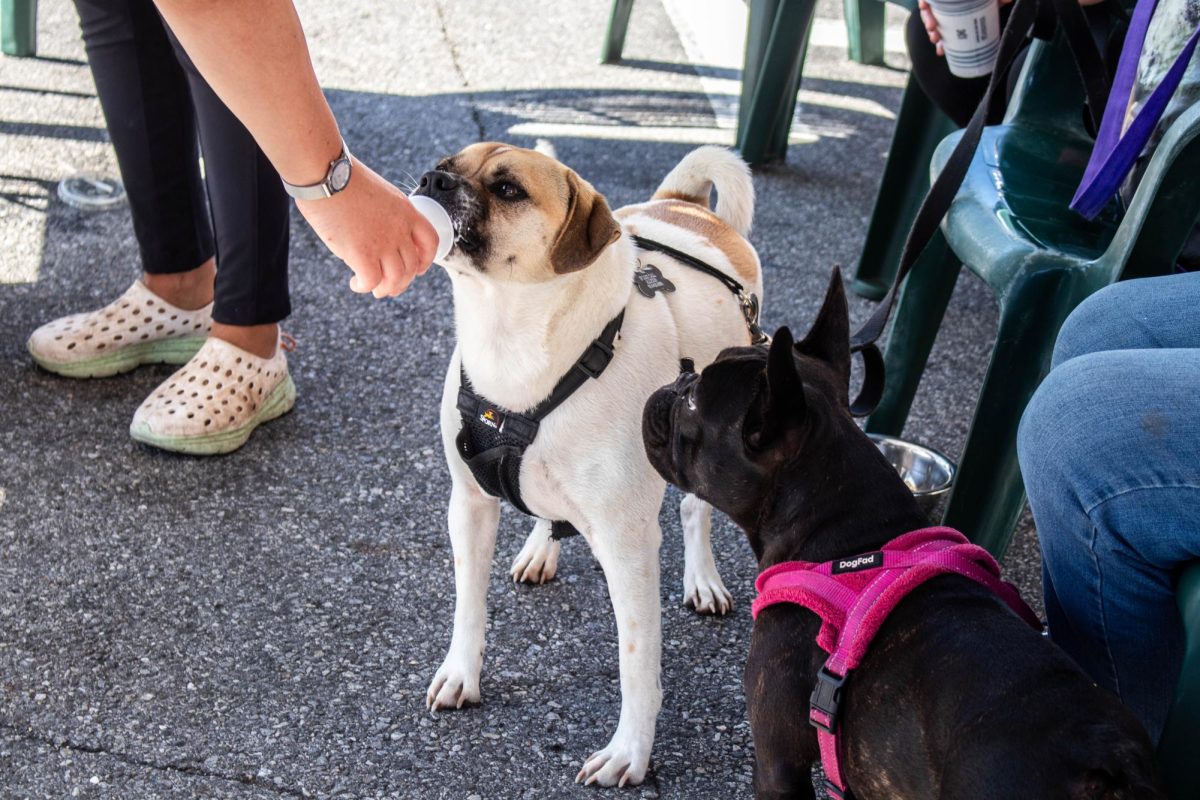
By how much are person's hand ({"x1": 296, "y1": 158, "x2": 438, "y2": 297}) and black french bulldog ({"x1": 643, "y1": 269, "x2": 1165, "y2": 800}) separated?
1.71 ft

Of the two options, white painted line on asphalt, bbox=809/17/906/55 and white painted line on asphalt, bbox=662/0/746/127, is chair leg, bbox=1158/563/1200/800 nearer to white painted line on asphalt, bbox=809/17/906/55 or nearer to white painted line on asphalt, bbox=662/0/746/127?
white painted line on asphalt, bbox=662/0/746/127

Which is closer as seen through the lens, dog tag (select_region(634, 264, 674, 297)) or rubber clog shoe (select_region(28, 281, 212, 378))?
dog tag (select_region(634, 264, 674, 297))

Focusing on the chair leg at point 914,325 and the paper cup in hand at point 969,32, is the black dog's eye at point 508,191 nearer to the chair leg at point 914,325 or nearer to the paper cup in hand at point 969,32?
the paper cup in hand at point 969,32

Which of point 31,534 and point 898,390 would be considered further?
point 898,390

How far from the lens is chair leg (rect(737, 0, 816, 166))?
188 inches

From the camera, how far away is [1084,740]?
1.43m

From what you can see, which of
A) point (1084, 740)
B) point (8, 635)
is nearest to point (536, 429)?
point (1084, 740)

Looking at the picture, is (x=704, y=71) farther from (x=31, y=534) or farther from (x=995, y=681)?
(x=995, y=681)

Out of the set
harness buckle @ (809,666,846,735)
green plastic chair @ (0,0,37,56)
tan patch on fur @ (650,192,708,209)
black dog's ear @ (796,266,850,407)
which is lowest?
green plastic chair @ (0,0,37,56)

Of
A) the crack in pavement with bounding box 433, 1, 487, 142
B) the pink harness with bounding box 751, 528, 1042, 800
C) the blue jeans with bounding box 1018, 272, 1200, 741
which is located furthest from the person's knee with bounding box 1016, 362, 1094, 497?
the crack in pavement with bounding box 433, 1, 487, 142

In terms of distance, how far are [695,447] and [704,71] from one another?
15.5ft

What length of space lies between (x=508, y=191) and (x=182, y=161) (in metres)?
1.59

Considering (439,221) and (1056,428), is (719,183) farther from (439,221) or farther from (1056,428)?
(1056,428)

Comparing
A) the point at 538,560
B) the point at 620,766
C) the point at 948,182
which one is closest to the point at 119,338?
the point at 538,560
